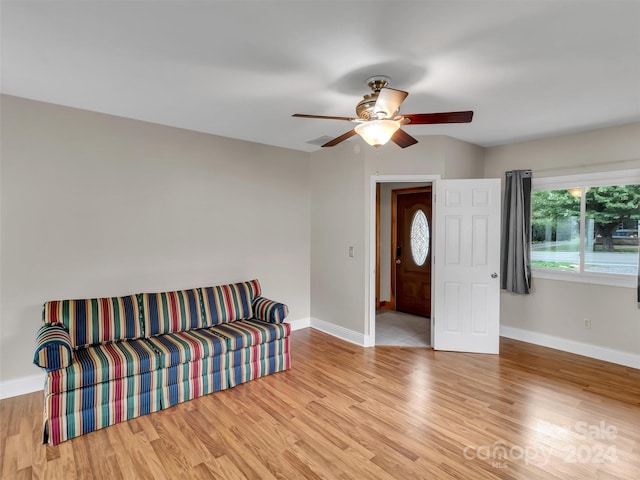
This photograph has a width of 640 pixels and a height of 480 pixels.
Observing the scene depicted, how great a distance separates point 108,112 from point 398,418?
377cm

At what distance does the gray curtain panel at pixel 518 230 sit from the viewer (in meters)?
4.31

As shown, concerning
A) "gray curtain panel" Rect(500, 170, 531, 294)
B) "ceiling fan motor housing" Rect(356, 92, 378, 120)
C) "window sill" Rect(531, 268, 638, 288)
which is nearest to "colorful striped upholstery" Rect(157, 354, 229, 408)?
"ceiling fan motor housing" Rect(356, 92, 378, 120)

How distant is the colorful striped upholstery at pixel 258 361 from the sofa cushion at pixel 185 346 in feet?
0.65

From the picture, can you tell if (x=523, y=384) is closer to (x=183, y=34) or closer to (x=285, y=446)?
(x=285, y=446)

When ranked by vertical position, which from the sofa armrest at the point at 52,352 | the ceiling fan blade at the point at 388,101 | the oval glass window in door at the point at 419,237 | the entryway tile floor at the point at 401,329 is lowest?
Result: the entryway tile floor at the point at 401,329

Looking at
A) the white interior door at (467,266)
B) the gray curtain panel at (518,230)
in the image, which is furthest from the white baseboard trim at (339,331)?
the gray curtain panel at (518,230)

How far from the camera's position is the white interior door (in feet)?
12.9

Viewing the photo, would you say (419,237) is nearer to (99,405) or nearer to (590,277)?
(590,277)

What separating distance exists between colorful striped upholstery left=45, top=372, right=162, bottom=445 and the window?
4479 mm

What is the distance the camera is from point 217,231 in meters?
4.14

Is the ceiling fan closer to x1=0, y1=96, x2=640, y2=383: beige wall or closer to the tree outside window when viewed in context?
x1=0, y1=96, x2=640, y2=383: beige wall

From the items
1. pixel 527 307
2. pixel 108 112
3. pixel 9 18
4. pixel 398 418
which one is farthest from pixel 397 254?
pixel 9 18

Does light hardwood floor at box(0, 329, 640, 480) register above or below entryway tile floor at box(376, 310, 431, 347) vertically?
below

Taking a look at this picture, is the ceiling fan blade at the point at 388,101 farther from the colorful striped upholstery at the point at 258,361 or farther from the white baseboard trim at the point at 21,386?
the white baseboard trim at the point at 21,386
